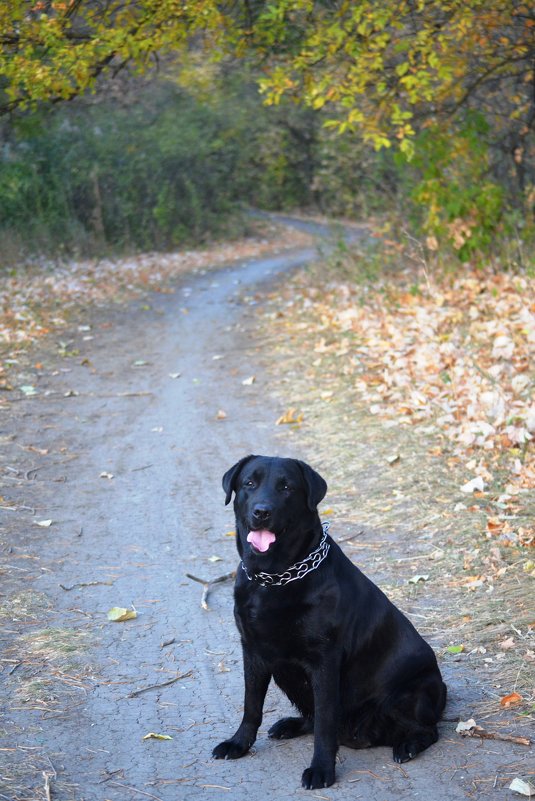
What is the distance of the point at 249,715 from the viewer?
3.87 metres

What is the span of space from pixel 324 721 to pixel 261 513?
0.83 meters

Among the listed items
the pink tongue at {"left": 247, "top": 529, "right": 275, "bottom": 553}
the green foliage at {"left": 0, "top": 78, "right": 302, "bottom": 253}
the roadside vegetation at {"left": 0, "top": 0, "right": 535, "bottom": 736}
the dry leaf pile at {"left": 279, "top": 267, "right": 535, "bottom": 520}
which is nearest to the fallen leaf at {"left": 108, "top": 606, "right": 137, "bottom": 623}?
the roadside vegetation at {"left": 0, "top": 0, "right": 535, "bottom": 736}

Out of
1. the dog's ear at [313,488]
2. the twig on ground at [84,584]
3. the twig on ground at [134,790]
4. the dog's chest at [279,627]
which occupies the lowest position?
the twig on ground at [84,584]

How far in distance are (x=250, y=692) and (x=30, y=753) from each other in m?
0.92

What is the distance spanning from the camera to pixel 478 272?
12.2 m

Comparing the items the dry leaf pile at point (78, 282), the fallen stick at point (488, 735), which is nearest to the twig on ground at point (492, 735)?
the fallen stick at point (488, 735)

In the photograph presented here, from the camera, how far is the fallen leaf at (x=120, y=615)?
17.2 ft

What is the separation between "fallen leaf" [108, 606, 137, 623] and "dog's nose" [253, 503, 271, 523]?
1.92m

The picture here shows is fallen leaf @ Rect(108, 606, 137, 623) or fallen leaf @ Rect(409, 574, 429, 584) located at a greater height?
fallen leaf @ Rect(108, 606, 137, 623)

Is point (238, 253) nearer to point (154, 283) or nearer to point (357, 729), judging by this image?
point (154, 283)

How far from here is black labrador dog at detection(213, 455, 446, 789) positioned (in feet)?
11.9

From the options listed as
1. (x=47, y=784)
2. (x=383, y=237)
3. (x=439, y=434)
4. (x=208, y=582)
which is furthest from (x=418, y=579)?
(x=383, y=237)

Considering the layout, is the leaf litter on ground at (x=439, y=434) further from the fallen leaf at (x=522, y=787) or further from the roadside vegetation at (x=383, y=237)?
the fallen leaf at (x=522, y=787)

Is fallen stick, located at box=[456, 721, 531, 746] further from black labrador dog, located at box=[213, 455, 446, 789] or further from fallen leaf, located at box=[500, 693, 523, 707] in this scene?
fallen leaf, located at box=[500, 693, 523, 707]
